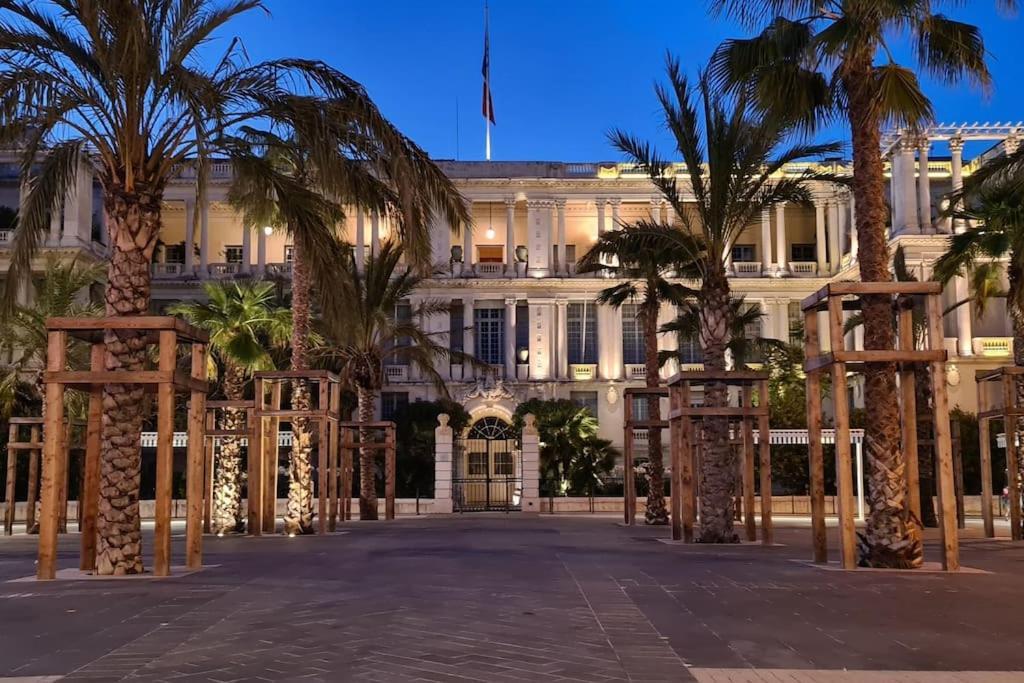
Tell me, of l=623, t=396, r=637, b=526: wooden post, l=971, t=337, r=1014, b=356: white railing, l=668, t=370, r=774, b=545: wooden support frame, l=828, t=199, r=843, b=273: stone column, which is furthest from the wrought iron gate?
l=668, t=370, r=774, b=545: wooden support frame

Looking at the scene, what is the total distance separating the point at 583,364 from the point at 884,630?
48384mm

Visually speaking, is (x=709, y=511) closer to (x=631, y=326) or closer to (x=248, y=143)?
(x=248, y=143)

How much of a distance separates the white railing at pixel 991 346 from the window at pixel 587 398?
17713 mm

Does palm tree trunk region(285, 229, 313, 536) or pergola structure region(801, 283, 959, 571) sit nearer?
pergola structure region(801, 283, 959, 571)

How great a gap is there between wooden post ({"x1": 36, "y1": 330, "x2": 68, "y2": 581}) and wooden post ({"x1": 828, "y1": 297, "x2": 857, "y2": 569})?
8600 millimetres

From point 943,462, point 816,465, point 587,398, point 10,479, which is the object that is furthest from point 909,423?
point 587,398

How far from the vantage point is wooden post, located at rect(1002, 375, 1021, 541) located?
62.7 ft

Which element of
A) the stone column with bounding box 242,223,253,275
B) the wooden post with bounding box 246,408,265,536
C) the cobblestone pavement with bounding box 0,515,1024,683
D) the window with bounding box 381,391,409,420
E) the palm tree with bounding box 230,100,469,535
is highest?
the stone column with bounding box 242,223,253,275

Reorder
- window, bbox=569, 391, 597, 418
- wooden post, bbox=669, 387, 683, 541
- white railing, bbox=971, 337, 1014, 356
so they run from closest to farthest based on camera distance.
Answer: wooden post, bbox=669, 387, 683, 541
white railing, bbox=971, 337, 1014, 356
window, bbox=569, 391, 597, 418

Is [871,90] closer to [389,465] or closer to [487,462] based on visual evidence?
[389,465]

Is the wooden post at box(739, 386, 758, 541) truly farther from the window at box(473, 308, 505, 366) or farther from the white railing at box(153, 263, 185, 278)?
the white railing at box(153, 263, 185, 278)

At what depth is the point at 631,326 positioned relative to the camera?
188 ft

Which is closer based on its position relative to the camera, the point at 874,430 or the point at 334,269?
the point at 874,430

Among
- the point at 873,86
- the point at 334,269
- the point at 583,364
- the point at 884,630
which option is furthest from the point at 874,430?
the point at 583,364
